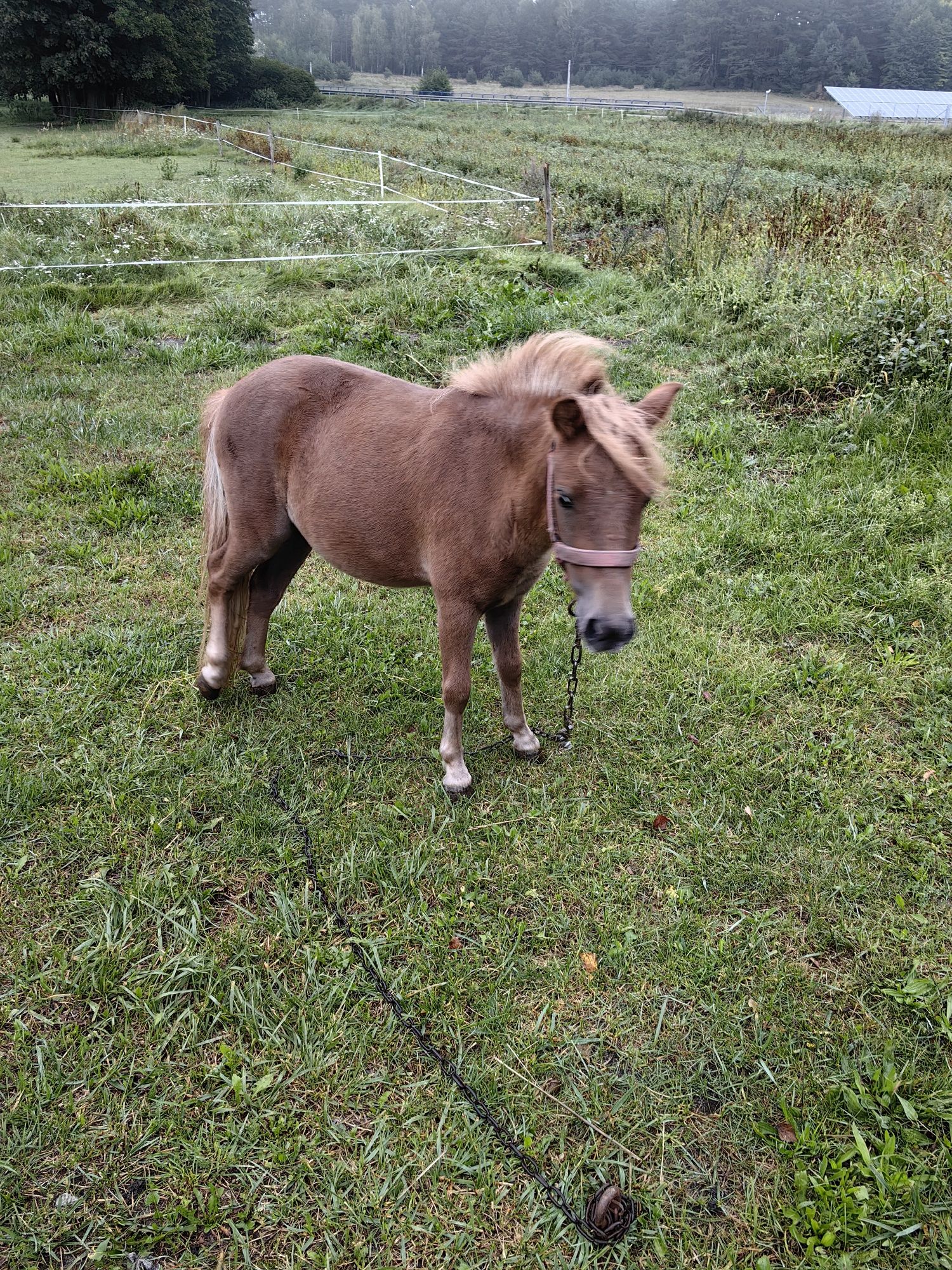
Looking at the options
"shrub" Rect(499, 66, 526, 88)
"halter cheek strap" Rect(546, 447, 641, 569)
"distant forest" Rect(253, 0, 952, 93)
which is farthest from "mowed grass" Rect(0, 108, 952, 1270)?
"shrub" Rect(499, 66, 526, 88)

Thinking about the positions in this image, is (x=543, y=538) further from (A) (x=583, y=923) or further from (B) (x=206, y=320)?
(B) (x=206, y=320)

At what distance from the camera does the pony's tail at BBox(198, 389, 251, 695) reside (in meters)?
3.64

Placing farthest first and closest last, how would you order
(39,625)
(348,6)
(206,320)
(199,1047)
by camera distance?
(348,6) < (206,320) < (39,625) < (199,1047)

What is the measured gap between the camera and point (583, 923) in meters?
2.96

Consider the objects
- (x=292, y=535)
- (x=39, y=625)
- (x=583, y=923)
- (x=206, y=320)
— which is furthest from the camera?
(x=206, y=320)

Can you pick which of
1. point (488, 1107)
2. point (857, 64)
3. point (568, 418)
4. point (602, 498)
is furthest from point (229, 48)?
point (857, 64)

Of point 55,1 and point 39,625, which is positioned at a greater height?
point 55,1

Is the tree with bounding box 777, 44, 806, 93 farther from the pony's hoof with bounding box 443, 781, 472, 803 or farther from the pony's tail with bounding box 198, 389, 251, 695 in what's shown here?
the pony's hoof with bounding box 443, 781, 472, 803

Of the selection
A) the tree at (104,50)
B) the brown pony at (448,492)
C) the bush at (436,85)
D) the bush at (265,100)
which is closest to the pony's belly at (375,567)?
the brown pony at (448,492)

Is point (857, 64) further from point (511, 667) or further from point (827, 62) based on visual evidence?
point (511, 667)

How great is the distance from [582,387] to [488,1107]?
245cm

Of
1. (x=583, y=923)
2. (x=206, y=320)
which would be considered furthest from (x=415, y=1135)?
(x=206, y=320)

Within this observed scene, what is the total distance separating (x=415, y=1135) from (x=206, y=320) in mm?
9142

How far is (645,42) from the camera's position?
106m
